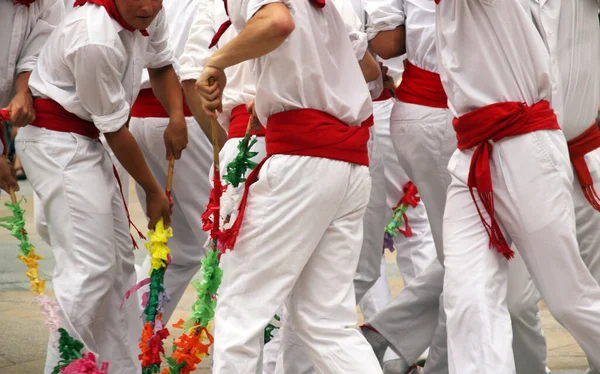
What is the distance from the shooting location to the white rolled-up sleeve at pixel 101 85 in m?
4.67

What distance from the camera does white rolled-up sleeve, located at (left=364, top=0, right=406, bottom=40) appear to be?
5.31m

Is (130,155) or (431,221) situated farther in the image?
(431,221)

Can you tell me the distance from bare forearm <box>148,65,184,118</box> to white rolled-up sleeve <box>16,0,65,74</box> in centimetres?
52

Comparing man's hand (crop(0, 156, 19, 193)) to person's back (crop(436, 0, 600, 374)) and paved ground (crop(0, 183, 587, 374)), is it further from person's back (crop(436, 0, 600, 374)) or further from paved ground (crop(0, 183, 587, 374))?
person's back (crop(436, 0, 600, 374))

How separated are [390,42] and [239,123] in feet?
2.94

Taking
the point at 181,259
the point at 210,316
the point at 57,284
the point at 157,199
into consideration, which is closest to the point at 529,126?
the point at 210,316

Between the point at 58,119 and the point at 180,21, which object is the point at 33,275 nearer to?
the point at 58,119

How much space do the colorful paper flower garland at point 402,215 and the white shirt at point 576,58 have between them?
179cm

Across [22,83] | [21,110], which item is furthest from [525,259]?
[22,83]

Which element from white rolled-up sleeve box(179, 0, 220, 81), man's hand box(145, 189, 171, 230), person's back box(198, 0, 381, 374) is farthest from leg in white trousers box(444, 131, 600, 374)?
white rolled-up sleeve box(179, 0, 220, 81)

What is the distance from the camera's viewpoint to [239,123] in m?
4.92

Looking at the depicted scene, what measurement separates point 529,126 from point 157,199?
1720 mm

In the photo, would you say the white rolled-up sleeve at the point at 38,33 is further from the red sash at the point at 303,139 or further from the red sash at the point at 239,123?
the red sash at the point at 303,139

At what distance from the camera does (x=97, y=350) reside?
16.7 feet
